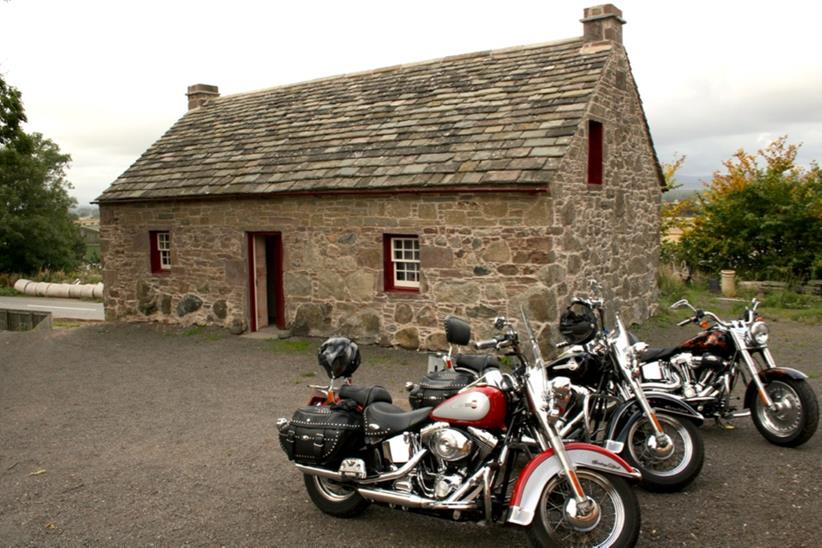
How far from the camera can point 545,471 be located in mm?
4047

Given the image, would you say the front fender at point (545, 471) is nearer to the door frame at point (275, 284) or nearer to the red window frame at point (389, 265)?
the red window frame at point (389, 265)

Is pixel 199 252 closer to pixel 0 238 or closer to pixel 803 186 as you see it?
pixel 803 186

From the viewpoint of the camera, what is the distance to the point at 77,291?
26.7m

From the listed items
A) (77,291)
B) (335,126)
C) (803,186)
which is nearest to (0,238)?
(77,291)

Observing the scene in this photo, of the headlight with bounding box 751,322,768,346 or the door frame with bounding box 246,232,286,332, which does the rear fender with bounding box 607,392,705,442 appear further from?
the door frame with bounding box 246,232,286,332

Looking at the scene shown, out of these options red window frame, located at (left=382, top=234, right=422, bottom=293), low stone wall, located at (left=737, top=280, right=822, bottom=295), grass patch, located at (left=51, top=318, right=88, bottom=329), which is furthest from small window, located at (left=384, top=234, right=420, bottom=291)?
low stone wall, located at (left=737, top=280, right=822, bottom=295)

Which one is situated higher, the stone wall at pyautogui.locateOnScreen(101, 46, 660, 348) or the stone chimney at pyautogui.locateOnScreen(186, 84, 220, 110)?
the stone chimney at pyautogui.locateOnScreen(186, 84, 220, 110)

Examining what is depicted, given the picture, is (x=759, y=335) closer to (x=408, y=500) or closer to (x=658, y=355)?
(x=658, y=355)

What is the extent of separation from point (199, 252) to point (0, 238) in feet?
79.8

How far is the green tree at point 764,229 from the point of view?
1795 centimetres

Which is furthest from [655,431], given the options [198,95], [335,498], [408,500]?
[198,95]

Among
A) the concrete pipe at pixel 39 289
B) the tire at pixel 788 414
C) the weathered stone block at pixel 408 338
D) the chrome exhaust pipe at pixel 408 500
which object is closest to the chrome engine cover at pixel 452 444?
the chrome exhaust pipe at pixel 408 500

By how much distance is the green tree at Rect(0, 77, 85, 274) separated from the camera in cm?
3309

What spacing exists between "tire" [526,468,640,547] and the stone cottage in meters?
6.04
